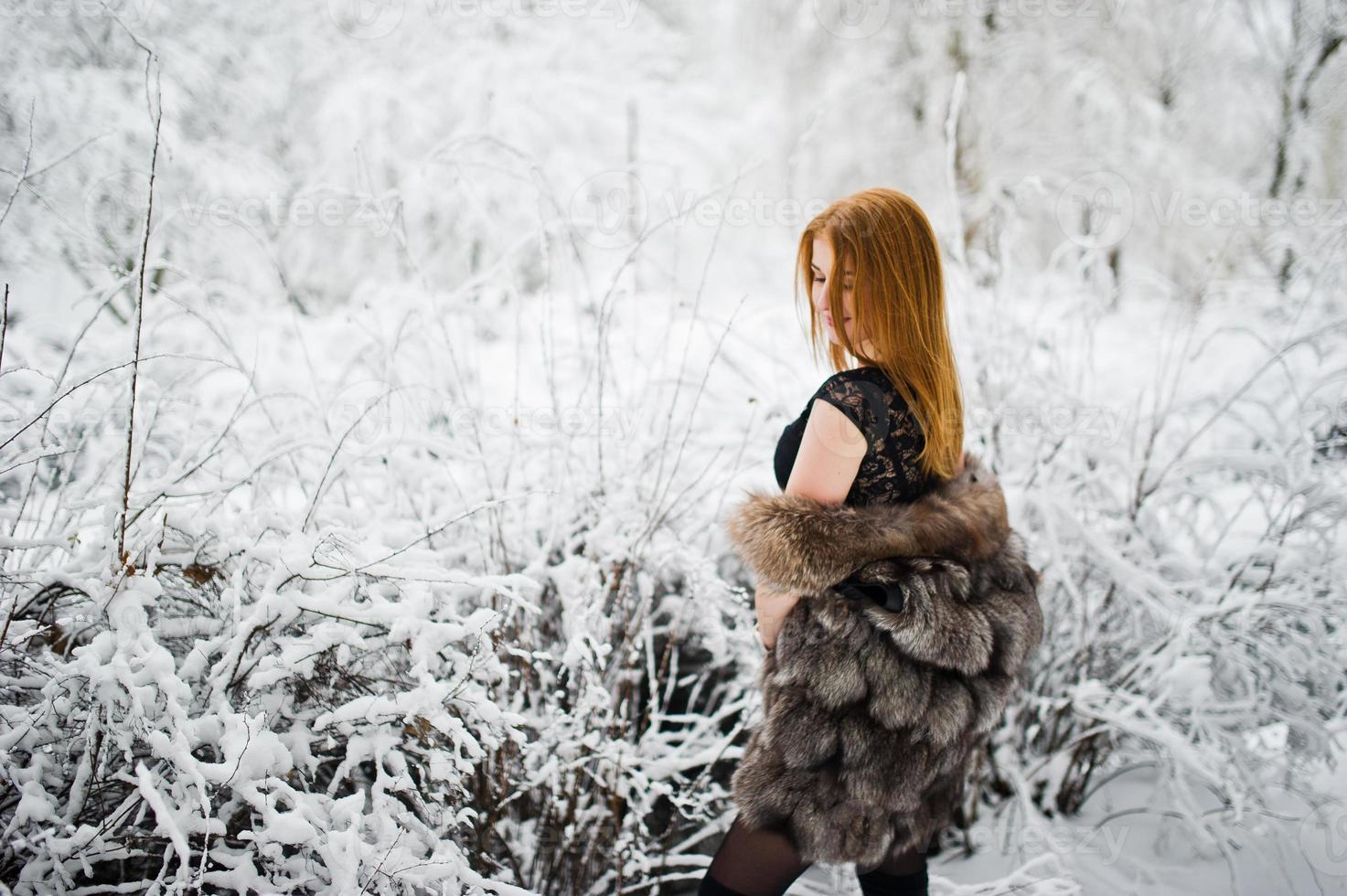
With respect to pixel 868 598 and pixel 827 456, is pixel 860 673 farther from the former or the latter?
pixel 827 456

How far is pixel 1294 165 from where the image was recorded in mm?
4664

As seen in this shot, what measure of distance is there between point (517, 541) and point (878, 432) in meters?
0.94

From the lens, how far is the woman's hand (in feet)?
3.33

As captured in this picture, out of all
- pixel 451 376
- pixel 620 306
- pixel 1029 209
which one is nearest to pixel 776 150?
pixel 1029 209

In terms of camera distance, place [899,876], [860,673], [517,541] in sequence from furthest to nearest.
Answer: [517,541]
[899,876]
[860,673]

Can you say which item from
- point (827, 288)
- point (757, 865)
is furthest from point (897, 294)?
point (757, 865)

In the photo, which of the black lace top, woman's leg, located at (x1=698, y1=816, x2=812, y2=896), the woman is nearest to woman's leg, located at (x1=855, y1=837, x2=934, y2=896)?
the woman

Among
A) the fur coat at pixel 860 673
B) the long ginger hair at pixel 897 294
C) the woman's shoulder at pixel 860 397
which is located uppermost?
the long ginger hair at pixel 897 294

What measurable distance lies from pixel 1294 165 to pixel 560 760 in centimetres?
651

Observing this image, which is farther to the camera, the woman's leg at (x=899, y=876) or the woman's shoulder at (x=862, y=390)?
the woman's leg at (x=899, y=876)

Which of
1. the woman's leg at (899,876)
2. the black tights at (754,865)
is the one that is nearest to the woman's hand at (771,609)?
the black tights at (754,865)

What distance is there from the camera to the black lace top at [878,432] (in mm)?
958

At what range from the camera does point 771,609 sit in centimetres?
105

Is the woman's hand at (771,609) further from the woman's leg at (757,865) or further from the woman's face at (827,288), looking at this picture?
the woman's face at (827,288)
